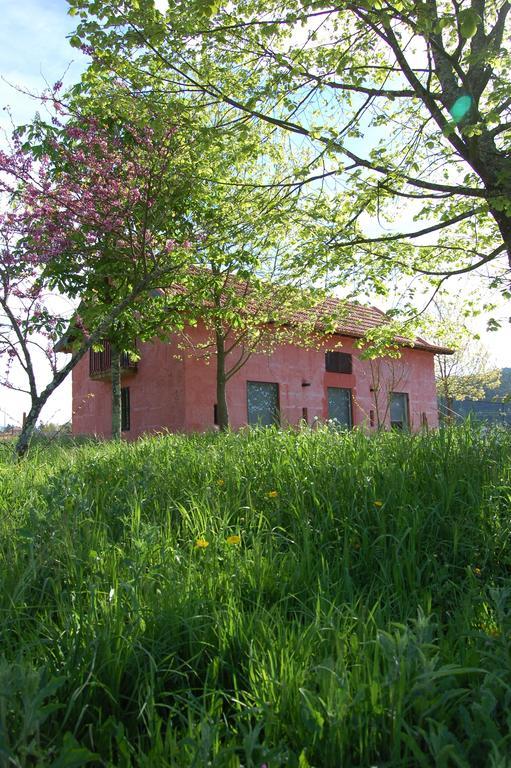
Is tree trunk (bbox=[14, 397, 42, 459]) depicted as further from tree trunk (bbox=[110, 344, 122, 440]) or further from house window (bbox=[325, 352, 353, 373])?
house window (bbox=[325, 352, 353, 373])

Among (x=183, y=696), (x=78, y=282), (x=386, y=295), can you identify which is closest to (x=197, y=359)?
(x=78, y=282)

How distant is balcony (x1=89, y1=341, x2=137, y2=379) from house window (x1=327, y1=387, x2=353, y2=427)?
24.6 feet

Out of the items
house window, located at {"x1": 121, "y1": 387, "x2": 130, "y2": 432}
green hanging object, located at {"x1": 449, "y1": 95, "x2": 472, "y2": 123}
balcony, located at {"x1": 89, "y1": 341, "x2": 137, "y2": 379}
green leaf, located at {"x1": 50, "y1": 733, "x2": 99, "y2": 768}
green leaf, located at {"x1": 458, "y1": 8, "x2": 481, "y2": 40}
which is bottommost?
green leaf, located at {"x1": 50, "y1": 733, "x2": 99, "y2": 768}

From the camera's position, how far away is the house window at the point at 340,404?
74.9ft

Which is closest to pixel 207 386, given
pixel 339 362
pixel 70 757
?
pixel 339 362

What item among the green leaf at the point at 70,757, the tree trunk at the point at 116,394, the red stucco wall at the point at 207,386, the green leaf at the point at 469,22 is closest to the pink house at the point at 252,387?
the red stucco wall at the point at 207,386

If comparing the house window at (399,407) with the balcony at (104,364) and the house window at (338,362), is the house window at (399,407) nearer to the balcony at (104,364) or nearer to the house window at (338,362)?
the house window at (338,362)

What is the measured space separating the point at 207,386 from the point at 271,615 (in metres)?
16.2

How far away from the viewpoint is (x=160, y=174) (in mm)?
10336

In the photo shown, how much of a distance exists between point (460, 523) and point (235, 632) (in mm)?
1859

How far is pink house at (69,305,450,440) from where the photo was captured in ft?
60.5

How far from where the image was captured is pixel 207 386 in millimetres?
18672

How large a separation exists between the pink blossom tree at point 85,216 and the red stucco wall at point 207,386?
5833 mm

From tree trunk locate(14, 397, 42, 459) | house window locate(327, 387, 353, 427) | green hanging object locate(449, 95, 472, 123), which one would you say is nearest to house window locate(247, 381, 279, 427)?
house window locate(327, 387, 353, 427)
